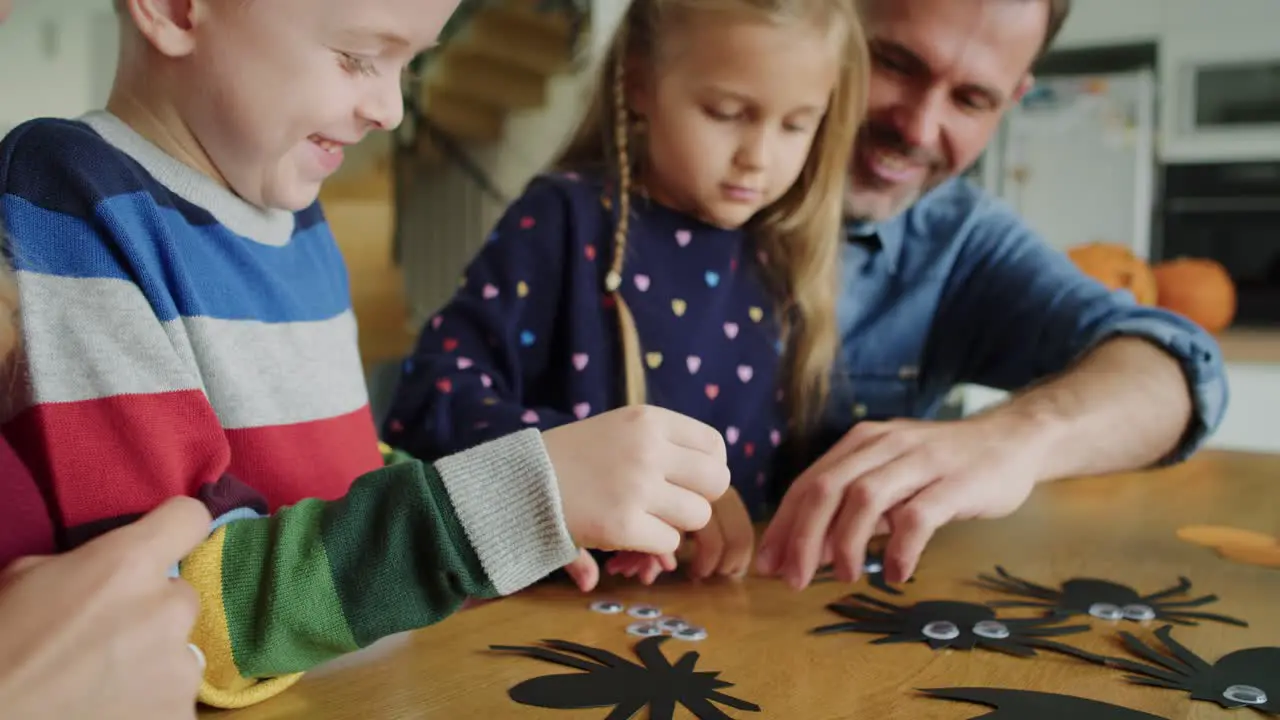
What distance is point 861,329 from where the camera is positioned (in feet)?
4.30

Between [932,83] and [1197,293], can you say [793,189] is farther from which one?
[1197,293]

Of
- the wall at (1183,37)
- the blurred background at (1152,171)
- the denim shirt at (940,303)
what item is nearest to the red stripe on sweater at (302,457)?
the denim shirt at (940,303)

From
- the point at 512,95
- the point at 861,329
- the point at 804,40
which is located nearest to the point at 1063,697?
the point at 804,40

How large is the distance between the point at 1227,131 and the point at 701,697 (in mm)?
3661

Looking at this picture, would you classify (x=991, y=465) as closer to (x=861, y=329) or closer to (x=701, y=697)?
(x=701, y=697)

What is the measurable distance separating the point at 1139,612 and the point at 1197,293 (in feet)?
8.36

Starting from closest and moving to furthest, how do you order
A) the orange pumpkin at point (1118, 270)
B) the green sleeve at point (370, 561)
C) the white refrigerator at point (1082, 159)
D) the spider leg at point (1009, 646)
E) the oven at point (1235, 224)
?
the green sleeve at point (370, 561)
the spider leg at point (1009, 646)
the orange pumpkin at point (1118, 270)
the oven at point (1235, 224)
the white refrigerator at point (1082, 159)

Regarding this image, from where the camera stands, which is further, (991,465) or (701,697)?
(991,465)

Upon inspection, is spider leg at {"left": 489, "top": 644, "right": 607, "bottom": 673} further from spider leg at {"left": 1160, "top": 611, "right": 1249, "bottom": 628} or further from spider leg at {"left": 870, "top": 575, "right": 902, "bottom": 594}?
spider leg at {"left": 1160, "top": 611, "right": 1249, "bottom": 628}

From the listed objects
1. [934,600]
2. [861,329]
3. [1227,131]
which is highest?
[1227,131]

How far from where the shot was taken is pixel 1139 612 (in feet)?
2.29

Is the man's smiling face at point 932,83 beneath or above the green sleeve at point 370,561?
above

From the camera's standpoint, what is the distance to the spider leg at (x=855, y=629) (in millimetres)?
656

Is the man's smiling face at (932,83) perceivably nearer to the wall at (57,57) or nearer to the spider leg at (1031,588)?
the spider leg at (1031,588)
